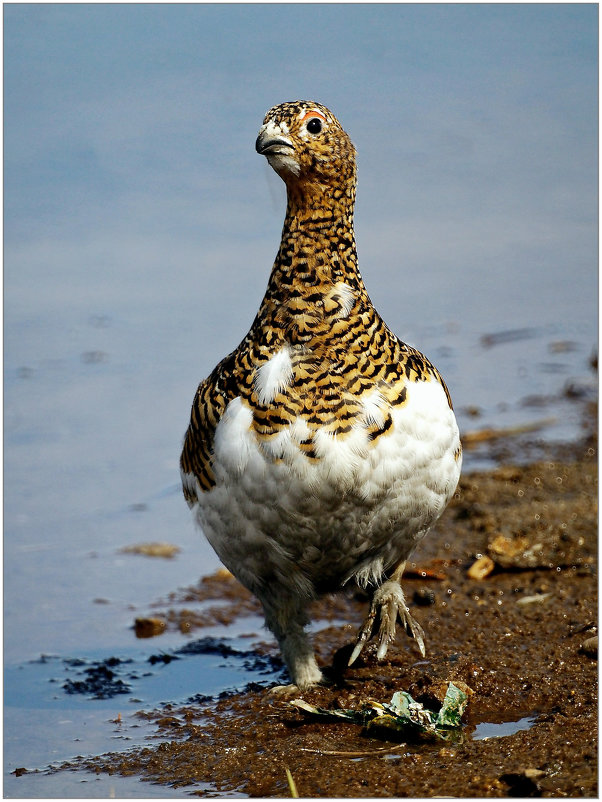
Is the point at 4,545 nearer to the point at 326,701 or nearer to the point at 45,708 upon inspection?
the point at 45,708

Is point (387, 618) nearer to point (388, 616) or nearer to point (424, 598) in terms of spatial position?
point (388, 616)

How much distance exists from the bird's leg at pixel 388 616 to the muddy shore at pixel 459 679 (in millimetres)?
169

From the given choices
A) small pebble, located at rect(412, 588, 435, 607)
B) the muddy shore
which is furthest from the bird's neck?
small pebble, located at rect(412, 588, 435, 607)

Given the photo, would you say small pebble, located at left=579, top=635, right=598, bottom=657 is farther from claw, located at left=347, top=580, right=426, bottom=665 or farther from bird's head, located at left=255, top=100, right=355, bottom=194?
bird's head, located at left=255, top=100, right=355, bottom=194

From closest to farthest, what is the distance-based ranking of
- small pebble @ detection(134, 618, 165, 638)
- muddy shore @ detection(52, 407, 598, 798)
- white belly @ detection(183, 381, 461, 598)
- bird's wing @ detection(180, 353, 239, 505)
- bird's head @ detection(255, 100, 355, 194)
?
muddy shore @ detection(52, 407, 598, 798) < white belly @ detection(183, 381, 461, 598) < bird's head @ detection(255, 100, 355, 194) < bird's wing @ detection(180, 353, 239, 505) < small pebble @ detection(134, 618, 165, 638)

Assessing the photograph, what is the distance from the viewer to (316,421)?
15.2 ft

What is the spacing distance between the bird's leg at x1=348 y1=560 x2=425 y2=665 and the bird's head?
1.62 meters

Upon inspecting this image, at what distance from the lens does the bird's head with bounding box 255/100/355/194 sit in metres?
4.76

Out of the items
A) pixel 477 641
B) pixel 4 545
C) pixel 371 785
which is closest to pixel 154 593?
pixel 4 545

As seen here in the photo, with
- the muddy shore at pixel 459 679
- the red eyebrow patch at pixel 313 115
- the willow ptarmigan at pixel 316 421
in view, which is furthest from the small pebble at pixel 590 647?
the red eyebrow patch at pixel 313 115

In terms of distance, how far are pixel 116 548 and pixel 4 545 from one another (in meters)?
0.68

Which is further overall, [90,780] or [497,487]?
[497,487]

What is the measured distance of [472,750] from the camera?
433cm

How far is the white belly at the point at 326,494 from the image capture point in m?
4.61
